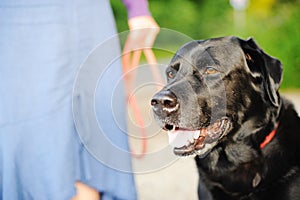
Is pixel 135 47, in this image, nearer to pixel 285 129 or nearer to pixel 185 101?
pixel 185 101

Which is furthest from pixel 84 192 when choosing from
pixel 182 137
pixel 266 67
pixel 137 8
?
pixel 266 67

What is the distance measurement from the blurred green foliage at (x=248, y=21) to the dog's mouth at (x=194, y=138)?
481 cm

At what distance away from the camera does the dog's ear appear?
208 centimetres

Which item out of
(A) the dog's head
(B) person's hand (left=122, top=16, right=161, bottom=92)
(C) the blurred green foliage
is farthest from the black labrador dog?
(C) the blurred green foliage

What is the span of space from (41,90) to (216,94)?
0.71 m

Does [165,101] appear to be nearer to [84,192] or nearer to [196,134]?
[196,134]

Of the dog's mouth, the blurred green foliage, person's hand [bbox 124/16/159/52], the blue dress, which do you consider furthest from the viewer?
the blurred green foliage

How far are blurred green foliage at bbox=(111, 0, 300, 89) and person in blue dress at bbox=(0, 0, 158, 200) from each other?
5218 mm

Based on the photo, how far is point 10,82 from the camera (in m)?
1.79

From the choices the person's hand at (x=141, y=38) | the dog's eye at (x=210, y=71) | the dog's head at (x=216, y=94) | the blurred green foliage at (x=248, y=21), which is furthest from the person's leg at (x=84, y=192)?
the blurred green foliage at (x=248, y=21)

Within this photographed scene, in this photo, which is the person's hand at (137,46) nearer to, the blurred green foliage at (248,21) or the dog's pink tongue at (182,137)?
the dog's pink tongue at (182,137)

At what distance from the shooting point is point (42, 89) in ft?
5.95

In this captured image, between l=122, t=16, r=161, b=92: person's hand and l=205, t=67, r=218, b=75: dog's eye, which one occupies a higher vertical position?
l=122, t=16, r=161, b=92: person's hand

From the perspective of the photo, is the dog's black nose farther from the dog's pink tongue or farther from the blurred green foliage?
the blurred green foliage
